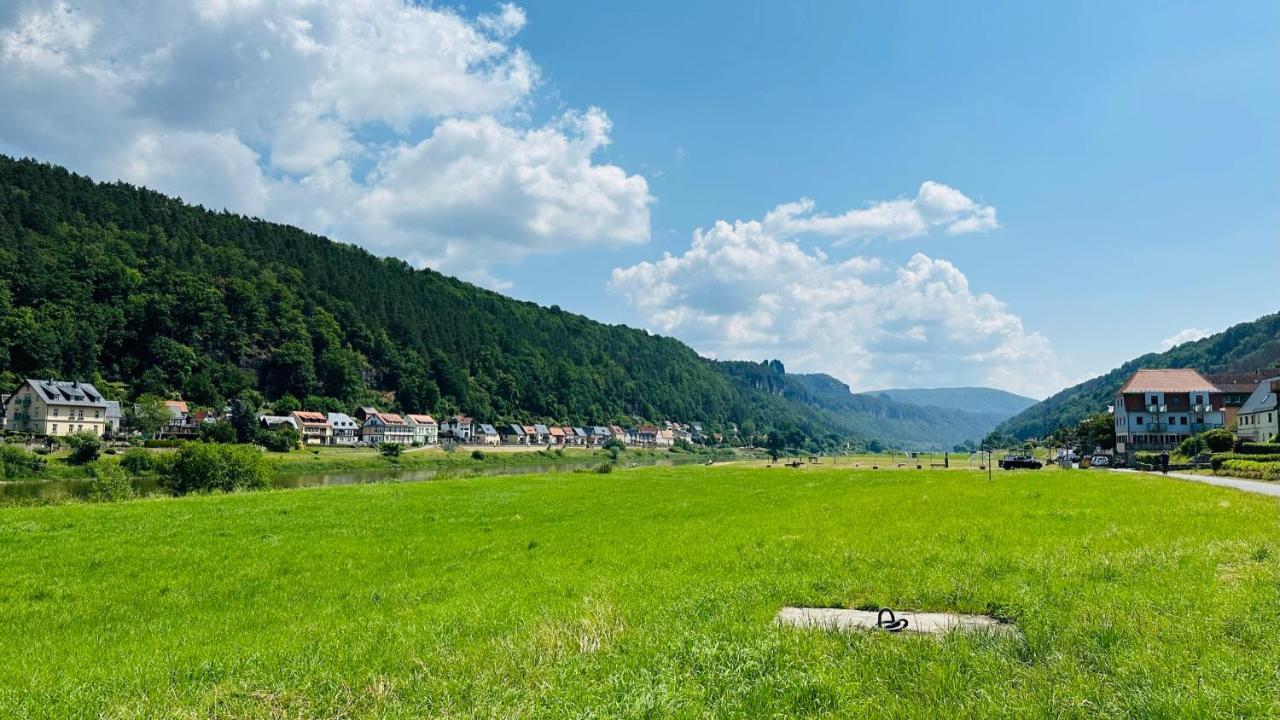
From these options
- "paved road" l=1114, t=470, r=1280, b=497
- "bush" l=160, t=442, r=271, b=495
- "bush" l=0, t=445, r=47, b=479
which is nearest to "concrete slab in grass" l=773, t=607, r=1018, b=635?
"paved road" l=1114, t=470, r=1280, b=497

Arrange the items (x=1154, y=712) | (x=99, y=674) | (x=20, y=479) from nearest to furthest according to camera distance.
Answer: (x=1154, y=712), (x=99, y=674), (x=20, y=479)

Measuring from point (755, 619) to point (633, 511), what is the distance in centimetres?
2090

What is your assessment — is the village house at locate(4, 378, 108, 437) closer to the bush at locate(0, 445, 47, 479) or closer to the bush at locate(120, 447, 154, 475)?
the bush at locate(0, 445, 47, 479)

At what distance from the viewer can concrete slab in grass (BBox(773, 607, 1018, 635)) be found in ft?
29.2

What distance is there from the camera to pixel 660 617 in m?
10.5

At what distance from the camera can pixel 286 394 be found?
19338cm

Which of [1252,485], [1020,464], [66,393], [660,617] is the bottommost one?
[1020,464]

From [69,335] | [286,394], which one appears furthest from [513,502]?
[286,394]

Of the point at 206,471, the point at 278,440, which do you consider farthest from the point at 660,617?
the point at 278,440

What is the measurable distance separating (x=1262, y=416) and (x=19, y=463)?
496 feet

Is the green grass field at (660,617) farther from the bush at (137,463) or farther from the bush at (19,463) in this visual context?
the bush at (19,463)

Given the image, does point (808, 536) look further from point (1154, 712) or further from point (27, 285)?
point (27, 285)

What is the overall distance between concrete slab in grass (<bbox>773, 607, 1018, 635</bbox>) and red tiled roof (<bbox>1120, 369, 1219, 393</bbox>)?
4586 inches

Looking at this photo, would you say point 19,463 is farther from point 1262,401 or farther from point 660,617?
point 1262,401
